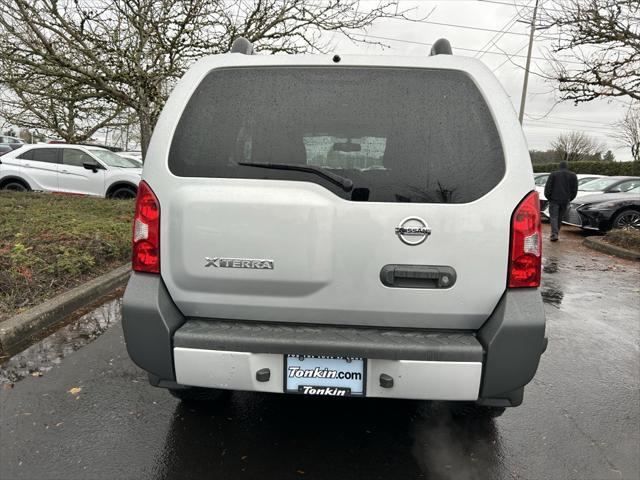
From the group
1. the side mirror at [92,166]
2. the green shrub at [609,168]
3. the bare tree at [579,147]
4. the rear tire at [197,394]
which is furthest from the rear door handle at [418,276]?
the bare tree at [579,147]

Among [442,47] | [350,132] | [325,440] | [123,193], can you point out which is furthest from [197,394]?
[123,193]

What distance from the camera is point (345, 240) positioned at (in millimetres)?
2012

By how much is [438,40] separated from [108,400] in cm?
294

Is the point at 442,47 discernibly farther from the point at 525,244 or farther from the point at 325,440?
the point at 325,440

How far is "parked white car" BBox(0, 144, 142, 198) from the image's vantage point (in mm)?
11430

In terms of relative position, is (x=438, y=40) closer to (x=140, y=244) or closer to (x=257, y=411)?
(x=140, y=244)

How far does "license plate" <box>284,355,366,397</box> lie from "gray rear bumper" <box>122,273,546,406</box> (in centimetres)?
8

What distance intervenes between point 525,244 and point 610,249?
887 cm

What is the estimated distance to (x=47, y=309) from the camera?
411cm

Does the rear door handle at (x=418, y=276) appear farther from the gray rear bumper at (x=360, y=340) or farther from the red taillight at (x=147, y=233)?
the red taillight at (x=147, y=233)

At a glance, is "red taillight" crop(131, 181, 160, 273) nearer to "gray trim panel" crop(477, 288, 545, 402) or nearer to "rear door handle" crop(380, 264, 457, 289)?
"rear door handle" crop(380, 264, 457, 289)

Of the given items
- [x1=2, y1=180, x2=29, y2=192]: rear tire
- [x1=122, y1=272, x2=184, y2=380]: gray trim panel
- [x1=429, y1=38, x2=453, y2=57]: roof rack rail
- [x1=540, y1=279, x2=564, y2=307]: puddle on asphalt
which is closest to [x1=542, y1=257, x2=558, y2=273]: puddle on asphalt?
[x1=540, y1=279, x2=564, y2=307]: puddle on asphalt

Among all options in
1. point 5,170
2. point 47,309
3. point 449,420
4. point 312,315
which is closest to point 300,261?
point 312,315

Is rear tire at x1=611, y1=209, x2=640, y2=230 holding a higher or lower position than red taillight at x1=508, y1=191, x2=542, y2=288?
lower
